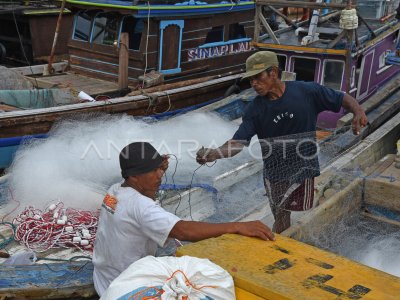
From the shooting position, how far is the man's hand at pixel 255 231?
2828 mm

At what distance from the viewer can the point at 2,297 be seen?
338 centimetres

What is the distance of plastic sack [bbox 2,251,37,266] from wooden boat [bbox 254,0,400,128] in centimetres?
493

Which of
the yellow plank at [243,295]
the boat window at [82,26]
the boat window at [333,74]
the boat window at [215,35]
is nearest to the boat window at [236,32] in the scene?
the boat window at [215,35]

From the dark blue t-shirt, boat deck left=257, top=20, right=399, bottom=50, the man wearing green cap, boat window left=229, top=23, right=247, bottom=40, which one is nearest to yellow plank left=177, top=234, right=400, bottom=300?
the man wearing green cap

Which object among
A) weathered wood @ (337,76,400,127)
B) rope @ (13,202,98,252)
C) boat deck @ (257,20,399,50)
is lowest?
rope @ (13,202,98,252)

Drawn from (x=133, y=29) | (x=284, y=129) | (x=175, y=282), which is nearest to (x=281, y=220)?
(x=284, y=129)

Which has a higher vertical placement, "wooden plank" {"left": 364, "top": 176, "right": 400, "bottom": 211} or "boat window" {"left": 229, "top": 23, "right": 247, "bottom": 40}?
"boat window" {"left": 229, "top": 23, "right": 247, "bottom": 40}

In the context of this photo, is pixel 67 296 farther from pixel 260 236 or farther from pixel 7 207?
pixel 7 207

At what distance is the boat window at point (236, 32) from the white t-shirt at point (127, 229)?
804 centimetres

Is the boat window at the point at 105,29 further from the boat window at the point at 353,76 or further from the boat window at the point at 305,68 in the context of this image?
the boat window at the point at 353,76

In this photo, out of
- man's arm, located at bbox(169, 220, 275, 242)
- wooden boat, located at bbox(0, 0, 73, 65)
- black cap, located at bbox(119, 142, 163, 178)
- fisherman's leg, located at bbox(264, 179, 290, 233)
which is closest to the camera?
man's arm, located at bbox(169, 220, 275, 242)

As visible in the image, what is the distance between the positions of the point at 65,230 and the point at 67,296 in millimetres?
1187

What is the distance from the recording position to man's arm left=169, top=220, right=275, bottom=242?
8.98ft

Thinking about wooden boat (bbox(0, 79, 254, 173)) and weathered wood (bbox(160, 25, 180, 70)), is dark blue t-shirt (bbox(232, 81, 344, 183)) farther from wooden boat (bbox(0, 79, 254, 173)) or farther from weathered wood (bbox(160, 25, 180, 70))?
weathered wood (bbox(160, 25, 180, 70))
